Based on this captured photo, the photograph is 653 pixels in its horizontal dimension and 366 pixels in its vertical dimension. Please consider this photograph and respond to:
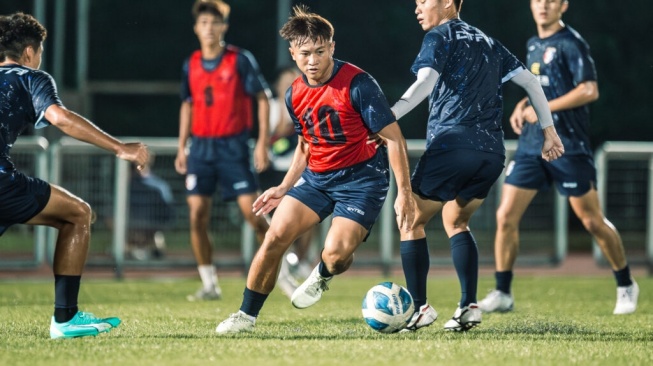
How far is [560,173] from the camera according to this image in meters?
8.49

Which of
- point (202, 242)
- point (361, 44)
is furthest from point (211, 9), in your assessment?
point (361, 44)

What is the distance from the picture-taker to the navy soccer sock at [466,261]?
7102 mm

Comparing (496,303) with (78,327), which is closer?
(78,327)

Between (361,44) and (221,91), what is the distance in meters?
11.7

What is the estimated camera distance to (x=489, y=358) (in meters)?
5.80

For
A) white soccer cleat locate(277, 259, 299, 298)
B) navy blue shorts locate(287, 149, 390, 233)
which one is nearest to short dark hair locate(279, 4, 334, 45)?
navy blue shorts locate(287, 149, 390, 233)

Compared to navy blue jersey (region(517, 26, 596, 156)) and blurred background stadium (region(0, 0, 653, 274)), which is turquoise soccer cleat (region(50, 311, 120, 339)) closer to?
navy blue jersey (region(517, 26, 596, 156))

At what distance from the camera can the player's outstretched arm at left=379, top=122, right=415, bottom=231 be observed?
6.32 metres

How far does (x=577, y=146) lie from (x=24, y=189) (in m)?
4.14

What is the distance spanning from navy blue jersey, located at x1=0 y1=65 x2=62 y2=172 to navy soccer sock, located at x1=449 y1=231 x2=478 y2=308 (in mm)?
2600

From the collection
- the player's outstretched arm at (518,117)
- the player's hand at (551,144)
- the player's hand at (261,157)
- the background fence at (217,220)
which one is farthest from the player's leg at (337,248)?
the background fence at (217,220)

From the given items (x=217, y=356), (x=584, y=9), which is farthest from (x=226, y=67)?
(x=584, y=9)

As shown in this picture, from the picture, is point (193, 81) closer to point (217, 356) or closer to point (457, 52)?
point (457, 52)

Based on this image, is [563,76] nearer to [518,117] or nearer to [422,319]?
[518,117]
